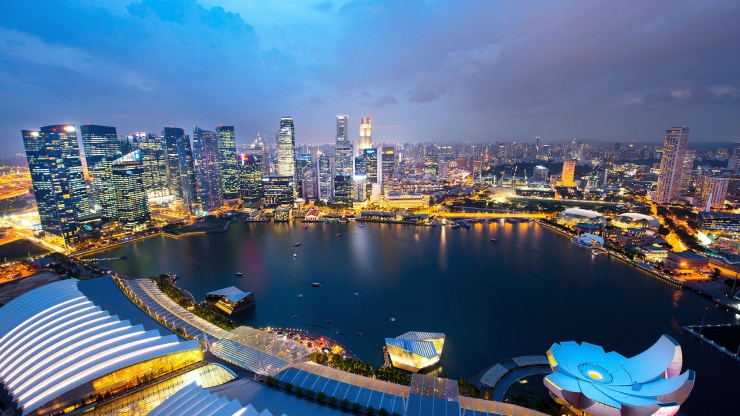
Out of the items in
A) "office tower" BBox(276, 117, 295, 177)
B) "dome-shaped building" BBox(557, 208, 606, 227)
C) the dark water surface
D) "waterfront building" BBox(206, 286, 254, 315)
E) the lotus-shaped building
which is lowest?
the dark water surface

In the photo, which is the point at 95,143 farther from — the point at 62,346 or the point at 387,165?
the point at 62,346

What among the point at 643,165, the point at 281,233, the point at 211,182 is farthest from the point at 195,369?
the point at 643,165

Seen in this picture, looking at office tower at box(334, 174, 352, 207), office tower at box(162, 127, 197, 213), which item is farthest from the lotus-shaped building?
office tower at box(162, 127, 197, 213)

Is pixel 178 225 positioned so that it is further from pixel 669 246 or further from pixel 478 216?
pixel 669 246

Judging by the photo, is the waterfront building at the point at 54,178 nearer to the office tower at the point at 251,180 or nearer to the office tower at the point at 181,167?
the office tower at the point at 181,167

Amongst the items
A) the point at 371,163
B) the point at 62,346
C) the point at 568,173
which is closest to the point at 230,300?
the point at 62,346

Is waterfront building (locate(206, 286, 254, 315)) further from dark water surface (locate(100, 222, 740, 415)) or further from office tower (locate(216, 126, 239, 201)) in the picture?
office tower (locate(216, 126, 239, 201))

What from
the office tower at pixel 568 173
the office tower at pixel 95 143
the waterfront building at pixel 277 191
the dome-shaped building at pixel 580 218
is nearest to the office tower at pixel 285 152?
the waterfront building at pixel 277 191
